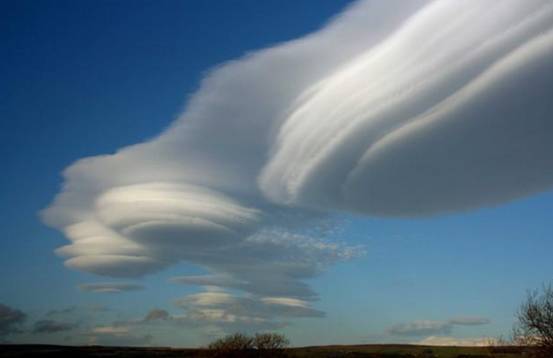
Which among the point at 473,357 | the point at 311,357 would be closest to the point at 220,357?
the point at 311,357

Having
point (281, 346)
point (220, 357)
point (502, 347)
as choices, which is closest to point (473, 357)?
point (281, 346)

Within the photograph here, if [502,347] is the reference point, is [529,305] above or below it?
above

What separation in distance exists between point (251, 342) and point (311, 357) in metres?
62.5

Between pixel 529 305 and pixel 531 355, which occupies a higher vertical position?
pixel 529 305

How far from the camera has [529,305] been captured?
7325 centimetres

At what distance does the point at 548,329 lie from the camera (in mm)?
70188

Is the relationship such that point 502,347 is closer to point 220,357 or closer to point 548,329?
point 548,329

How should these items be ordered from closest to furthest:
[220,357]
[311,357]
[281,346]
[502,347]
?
[502,347]
[220,357]
[281,346]
[311,357]

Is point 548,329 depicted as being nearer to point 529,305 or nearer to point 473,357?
point 529,305

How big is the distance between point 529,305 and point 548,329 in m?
4.02

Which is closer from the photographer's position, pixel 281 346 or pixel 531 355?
pixel 531 355

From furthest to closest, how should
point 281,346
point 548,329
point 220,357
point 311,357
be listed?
1. point 311,357
2. point 281,346
3. point 220,357
4. point 548,329

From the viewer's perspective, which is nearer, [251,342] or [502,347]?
[502,347]

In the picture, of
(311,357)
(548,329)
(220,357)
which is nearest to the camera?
(548,329)
